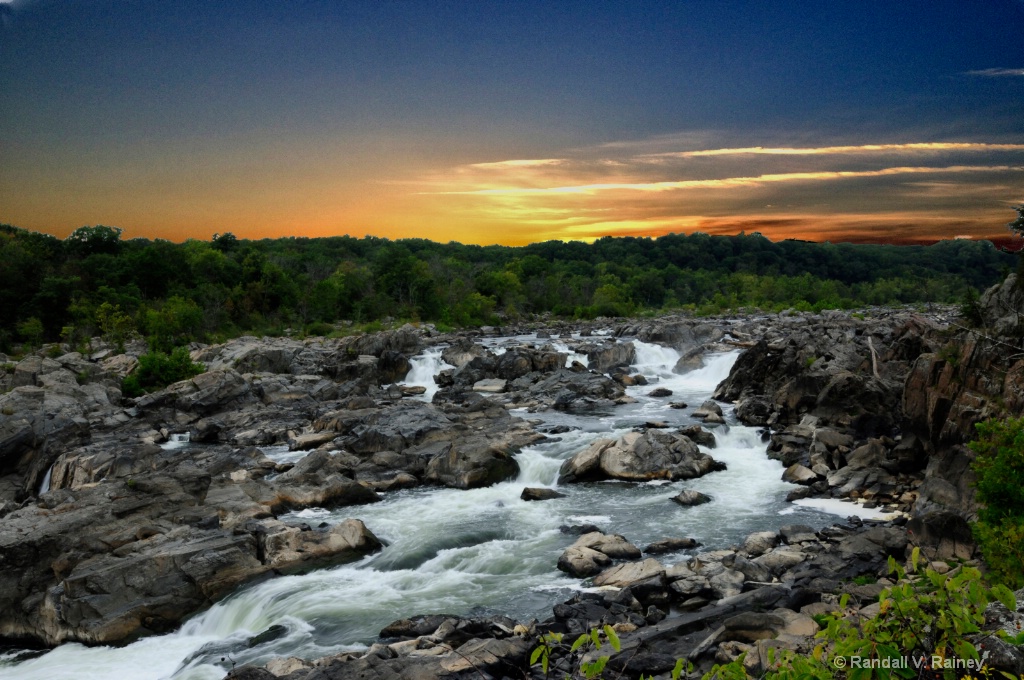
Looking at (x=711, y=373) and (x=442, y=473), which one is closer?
(x=442, y=473)

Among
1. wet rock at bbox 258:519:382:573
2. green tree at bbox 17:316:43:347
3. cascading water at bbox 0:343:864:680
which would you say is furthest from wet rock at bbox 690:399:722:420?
green tree at bbox 17:316:43:347

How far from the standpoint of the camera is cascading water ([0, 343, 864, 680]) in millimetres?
13430

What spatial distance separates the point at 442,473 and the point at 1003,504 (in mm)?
16522

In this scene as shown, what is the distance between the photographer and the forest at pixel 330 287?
57594 mm

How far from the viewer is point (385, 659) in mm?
11680

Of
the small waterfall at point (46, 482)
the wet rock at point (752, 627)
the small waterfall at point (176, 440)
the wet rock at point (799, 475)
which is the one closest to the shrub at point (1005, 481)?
the wet rock at point (752, 627)

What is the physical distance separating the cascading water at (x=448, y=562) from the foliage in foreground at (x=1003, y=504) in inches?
234

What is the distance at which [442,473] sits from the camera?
77.9ft

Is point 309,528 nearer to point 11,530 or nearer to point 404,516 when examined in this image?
point 404,516

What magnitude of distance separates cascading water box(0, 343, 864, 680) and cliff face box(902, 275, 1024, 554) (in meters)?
3.45

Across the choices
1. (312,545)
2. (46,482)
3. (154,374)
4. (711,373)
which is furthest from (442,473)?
(154,374)

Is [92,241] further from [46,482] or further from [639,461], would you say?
[639,461]

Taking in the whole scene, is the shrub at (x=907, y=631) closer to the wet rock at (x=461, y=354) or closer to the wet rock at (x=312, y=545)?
the wet rock at (x=312, y=545)

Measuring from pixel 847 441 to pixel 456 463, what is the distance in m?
14.8
